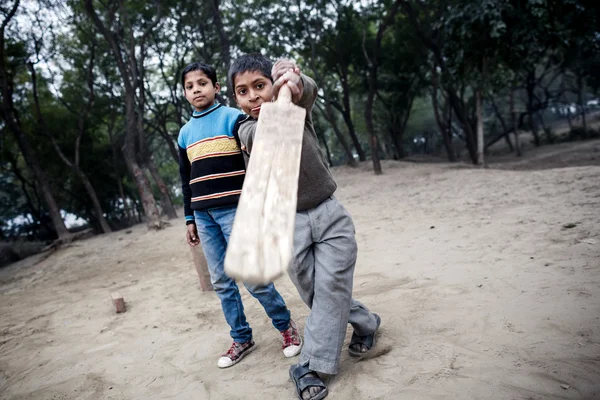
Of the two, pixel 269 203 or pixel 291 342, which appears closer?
pixel 269 203

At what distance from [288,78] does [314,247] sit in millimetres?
782

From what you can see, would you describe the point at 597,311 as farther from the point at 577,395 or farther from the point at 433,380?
the point at 433,380

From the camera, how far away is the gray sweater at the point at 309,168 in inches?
70.3

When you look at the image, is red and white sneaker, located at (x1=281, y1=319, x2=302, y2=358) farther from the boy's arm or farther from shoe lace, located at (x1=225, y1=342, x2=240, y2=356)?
the boy's arm

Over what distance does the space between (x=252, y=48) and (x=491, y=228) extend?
1222 centimetres

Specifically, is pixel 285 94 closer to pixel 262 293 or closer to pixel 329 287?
pixel 329 287

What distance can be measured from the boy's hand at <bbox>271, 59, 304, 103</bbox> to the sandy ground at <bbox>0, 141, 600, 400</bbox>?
1.33m

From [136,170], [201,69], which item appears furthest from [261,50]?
[201,69]

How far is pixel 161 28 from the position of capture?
43.2 feet

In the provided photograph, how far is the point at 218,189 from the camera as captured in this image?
2176 mm

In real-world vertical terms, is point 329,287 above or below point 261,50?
below

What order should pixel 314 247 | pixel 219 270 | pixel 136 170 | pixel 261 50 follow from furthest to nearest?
pixel 261 50, pixel 136 170, pixel 219 270, pixel 314 247

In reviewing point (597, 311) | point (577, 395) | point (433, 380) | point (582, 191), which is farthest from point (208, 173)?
point (582, 191)

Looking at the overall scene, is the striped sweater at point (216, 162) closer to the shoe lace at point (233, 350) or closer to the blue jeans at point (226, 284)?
the blue jeans at point (226, 284)
